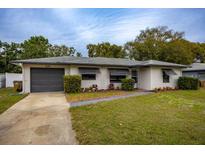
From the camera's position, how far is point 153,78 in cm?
1619

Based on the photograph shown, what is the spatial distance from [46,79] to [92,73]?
13.4ft

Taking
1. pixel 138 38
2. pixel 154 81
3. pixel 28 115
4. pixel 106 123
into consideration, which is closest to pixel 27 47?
pixel 138 38

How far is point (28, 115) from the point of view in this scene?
6785 millimetres

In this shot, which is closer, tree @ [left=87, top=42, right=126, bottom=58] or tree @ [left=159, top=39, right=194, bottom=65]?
tree @ [left=159, top=39, right=194, bottom=65]

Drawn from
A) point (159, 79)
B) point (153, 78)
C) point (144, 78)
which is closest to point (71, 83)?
point (144, 78)

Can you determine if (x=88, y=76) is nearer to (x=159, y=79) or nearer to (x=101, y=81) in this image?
(x=101, y=81)

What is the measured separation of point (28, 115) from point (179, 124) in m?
5.34

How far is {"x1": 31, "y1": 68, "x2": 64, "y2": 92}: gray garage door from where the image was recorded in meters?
15.1

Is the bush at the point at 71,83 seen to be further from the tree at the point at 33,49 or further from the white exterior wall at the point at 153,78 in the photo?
the tree at the point at 33,49

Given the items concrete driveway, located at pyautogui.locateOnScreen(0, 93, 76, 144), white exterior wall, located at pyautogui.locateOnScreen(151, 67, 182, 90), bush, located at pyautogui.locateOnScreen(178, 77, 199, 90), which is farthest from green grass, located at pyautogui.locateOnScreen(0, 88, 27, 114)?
bush, located at pyautogui.locateOnScreen(178, 77, 199, 90)

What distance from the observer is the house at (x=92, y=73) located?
15.0 metres

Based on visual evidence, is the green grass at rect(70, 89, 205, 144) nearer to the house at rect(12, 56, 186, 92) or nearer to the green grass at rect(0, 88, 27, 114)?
the green grass at rect(0, 88, 27, 114)
